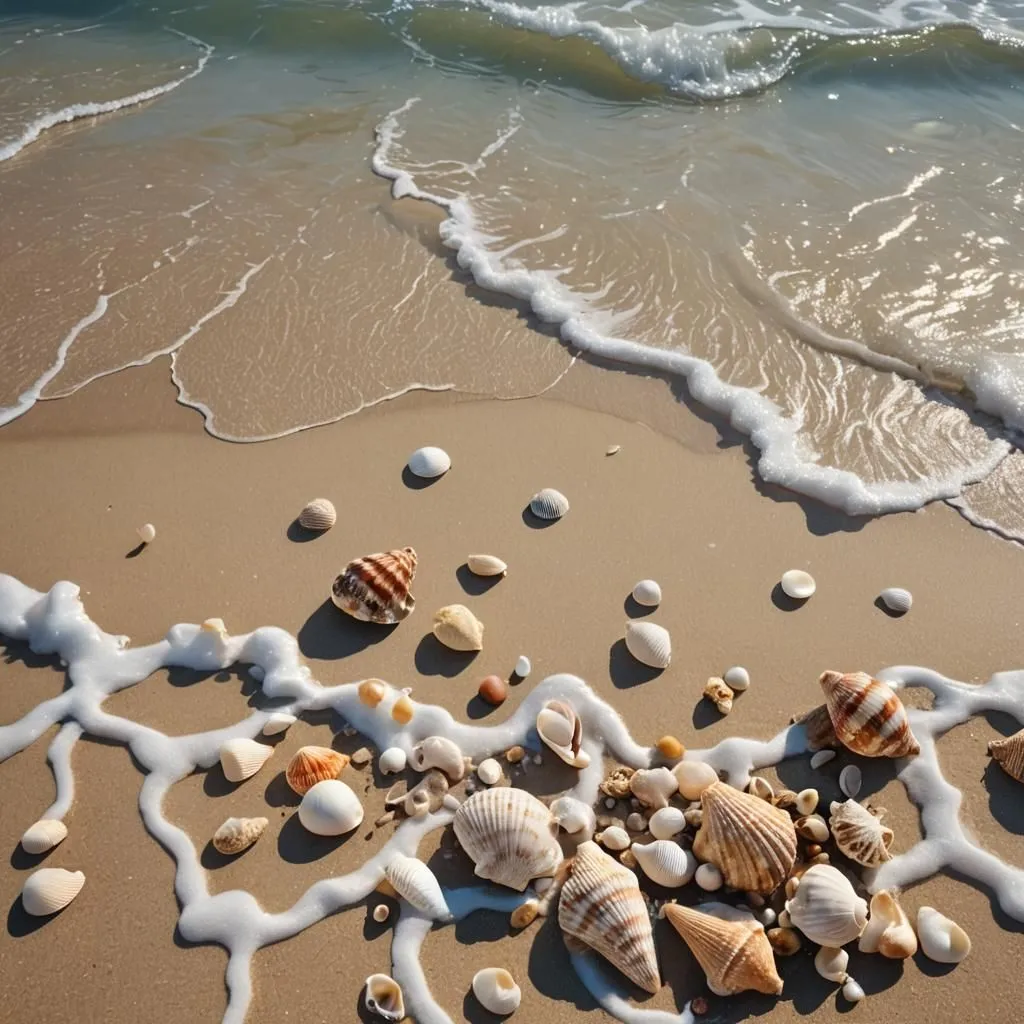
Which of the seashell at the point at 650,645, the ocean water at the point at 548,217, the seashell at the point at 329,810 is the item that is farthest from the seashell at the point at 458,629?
the ocean water at the point at 548,217

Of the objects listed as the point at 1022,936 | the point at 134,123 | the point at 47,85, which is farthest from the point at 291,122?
the point at 1022,936

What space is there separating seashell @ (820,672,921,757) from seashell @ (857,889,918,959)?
1.92ft

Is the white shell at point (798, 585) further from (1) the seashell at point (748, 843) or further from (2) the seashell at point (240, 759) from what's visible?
(2) the seashell at point (240, 759)

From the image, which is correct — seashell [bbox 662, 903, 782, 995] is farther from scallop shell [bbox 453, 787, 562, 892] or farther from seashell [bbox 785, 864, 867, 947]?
scallop shell [bbox 453, 787, 562, 892]

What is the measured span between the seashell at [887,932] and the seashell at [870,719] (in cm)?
58

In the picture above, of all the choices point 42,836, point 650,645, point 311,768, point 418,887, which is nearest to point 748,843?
point 650,645

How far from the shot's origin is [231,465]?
15.0ft

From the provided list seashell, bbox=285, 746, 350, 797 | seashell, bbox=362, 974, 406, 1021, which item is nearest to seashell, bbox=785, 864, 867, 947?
seashell, bbox=362, 974, 406, 1021

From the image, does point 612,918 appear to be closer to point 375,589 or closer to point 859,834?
point 859,834

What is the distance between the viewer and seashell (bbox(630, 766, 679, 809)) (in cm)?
311

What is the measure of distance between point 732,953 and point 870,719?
1.10 m

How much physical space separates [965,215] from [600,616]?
5.00m

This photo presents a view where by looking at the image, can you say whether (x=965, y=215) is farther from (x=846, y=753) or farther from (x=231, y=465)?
(x=231, y=465)

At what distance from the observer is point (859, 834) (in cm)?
291
